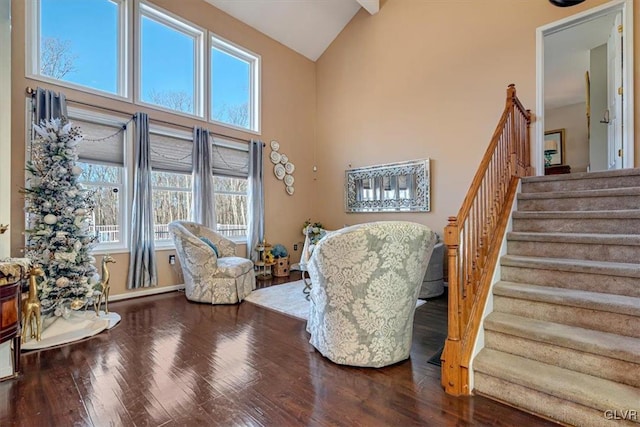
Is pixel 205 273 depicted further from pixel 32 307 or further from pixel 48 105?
pixel 48 105

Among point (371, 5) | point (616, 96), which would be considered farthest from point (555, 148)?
point (371, 5)

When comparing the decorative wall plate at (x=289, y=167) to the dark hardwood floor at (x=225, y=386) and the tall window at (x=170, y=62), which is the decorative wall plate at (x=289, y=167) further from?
the dark hardwood floor at (x=225, y=386)

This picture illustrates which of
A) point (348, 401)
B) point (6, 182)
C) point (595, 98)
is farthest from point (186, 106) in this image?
point (595, 98)

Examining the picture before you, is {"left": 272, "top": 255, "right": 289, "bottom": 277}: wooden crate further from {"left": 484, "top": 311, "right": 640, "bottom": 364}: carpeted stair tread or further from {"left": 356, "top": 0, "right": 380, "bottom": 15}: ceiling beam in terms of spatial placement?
{"left": 356, "top": 0, "right": 380, "bottom": 15}: ceiling beam

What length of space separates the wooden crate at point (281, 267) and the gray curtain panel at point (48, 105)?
386 cm

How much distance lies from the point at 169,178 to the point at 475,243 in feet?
14.6

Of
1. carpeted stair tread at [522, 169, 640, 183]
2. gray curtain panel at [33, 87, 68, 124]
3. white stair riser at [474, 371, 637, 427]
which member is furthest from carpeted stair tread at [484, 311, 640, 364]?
gray curtain panel at [33, 87, 68, 124]

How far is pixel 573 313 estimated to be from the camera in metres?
2.08

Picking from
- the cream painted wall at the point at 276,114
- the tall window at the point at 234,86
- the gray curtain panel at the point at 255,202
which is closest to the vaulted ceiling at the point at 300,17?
the cream painted wall at the point at 276,114

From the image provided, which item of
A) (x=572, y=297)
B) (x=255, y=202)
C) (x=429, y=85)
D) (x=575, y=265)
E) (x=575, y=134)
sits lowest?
(x=572, y=297)

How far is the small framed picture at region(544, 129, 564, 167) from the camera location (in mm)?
7082

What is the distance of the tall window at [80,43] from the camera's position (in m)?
3.74

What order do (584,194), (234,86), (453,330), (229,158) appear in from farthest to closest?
(234,86)
(229,158)
(584,194)
(453,330)

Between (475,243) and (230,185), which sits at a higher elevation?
(230,185)
